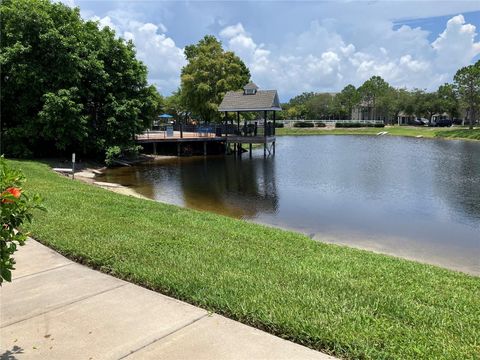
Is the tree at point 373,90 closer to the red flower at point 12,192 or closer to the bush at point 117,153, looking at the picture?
the bush at point 117,153

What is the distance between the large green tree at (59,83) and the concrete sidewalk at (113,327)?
66.1 feet

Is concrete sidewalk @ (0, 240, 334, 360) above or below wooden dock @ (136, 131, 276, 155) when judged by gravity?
below

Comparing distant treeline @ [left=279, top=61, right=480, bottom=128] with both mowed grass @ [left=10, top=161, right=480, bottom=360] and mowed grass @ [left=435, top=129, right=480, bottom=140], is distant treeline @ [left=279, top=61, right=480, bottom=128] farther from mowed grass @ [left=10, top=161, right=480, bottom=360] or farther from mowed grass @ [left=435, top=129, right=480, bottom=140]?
mowed grass @ [left=10, top=161, right=480, bottom=360]

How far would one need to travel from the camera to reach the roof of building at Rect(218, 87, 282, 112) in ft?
116

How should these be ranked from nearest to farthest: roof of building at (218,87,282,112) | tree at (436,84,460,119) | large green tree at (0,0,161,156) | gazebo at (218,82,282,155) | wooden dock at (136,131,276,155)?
large green tree at (0,0,161,156)
wooden dock at (136,131,276,155)
gazebo at (218,82,282,155)
roof of building at (218,87,282,112)
tree at (436,84,460,119)

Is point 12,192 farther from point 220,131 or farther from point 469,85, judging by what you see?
point 469,85

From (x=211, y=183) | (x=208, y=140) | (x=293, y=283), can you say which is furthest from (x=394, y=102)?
(x=293, y=283)

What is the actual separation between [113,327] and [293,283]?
6.52 ft

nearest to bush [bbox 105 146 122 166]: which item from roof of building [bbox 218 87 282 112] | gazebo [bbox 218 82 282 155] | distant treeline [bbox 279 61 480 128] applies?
gazebo [bbox 218 82 282 155]

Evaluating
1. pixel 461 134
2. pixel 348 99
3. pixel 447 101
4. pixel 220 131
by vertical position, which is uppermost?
pixel 348 99

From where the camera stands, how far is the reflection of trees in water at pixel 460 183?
15314mm

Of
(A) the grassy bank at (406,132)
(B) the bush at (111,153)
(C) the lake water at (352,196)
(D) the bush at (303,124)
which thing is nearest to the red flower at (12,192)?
(C) the lake water at (352,196)

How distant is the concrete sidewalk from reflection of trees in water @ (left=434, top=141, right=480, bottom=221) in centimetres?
1211

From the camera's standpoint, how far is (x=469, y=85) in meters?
64.2
